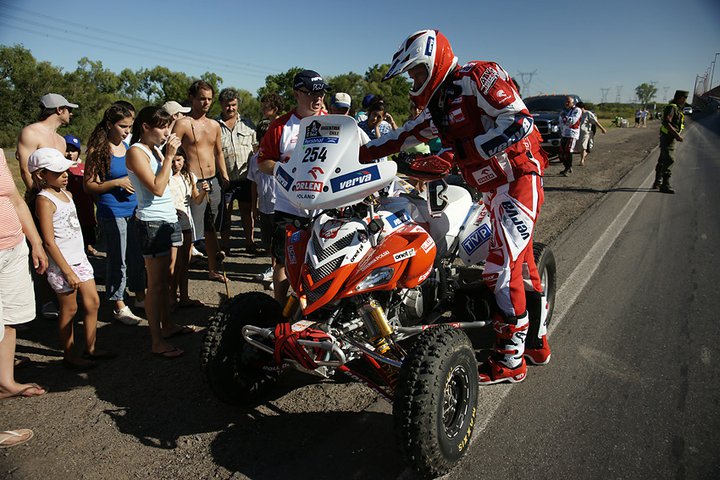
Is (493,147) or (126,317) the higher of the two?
(493,147)

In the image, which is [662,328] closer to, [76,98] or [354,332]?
[354,332]

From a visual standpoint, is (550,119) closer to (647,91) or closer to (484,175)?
(484,175)

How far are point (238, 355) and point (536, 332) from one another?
2339 millimetres

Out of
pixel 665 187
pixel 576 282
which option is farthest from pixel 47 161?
pixel 665 187

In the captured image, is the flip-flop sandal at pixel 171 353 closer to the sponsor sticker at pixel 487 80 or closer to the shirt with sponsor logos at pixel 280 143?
the shirt with sponsor logos at pixel 280 143

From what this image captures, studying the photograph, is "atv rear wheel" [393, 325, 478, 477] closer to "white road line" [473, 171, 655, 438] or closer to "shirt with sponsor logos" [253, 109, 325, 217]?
"white road line" [473, 171, 655, 438]

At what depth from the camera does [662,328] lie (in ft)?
15.1

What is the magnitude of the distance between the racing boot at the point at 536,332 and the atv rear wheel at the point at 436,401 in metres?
1.20

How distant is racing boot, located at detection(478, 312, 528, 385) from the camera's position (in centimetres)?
373

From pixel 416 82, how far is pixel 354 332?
6.06ft

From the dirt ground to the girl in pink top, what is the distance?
0.84 feet

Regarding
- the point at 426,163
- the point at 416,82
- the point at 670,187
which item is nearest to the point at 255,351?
the point at 426,163

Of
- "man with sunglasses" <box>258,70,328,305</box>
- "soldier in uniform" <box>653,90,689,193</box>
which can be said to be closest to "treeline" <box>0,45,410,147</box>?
"soldier in uniform" <box>653,90,689,193</box>

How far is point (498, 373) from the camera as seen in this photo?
12.2ft
